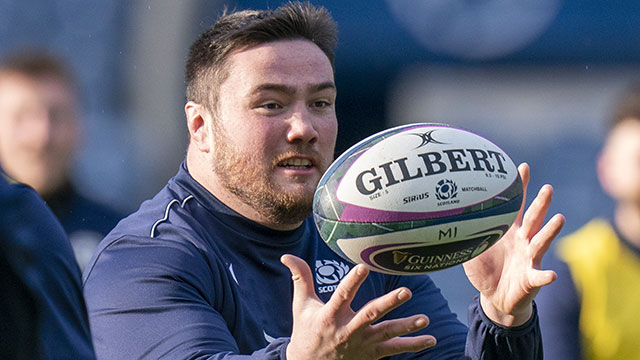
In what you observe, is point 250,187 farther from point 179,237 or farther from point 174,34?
point 174,34

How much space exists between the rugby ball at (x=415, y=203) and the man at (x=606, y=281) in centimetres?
103

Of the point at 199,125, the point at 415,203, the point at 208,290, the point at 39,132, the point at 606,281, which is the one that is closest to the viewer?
the point at 415,203

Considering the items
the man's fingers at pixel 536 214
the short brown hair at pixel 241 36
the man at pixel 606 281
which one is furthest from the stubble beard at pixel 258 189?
the man at pixel 606 281

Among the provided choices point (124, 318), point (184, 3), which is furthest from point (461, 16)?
point (124, 318)

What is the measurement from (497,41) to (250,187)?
7764mm

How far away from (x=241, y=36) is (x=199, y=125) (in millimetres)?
428

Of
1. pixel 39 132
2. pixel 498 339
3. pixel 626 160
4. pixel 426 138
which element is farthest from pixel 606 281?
pixel 39 132

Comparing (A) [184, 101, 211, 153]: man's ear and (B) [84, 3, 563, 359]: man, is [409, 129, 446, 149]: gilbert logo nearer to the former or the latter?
(B) [84, 3, 563, 359]: man

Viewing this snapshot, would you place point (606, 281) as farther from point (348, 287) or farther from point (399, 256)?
point (348, 287)

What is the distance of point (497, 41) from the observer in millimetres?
11359

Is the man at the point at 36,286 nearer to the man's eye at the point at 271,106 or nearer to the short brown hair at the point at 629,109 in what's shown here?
the man's eye at the point at 271,106

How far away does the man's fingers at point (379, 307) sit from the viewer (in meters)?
2.86

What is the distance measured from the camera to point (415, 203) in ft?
11.3

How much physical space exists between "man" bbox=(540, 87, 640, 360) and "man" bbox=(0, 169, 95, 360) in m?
2.83
